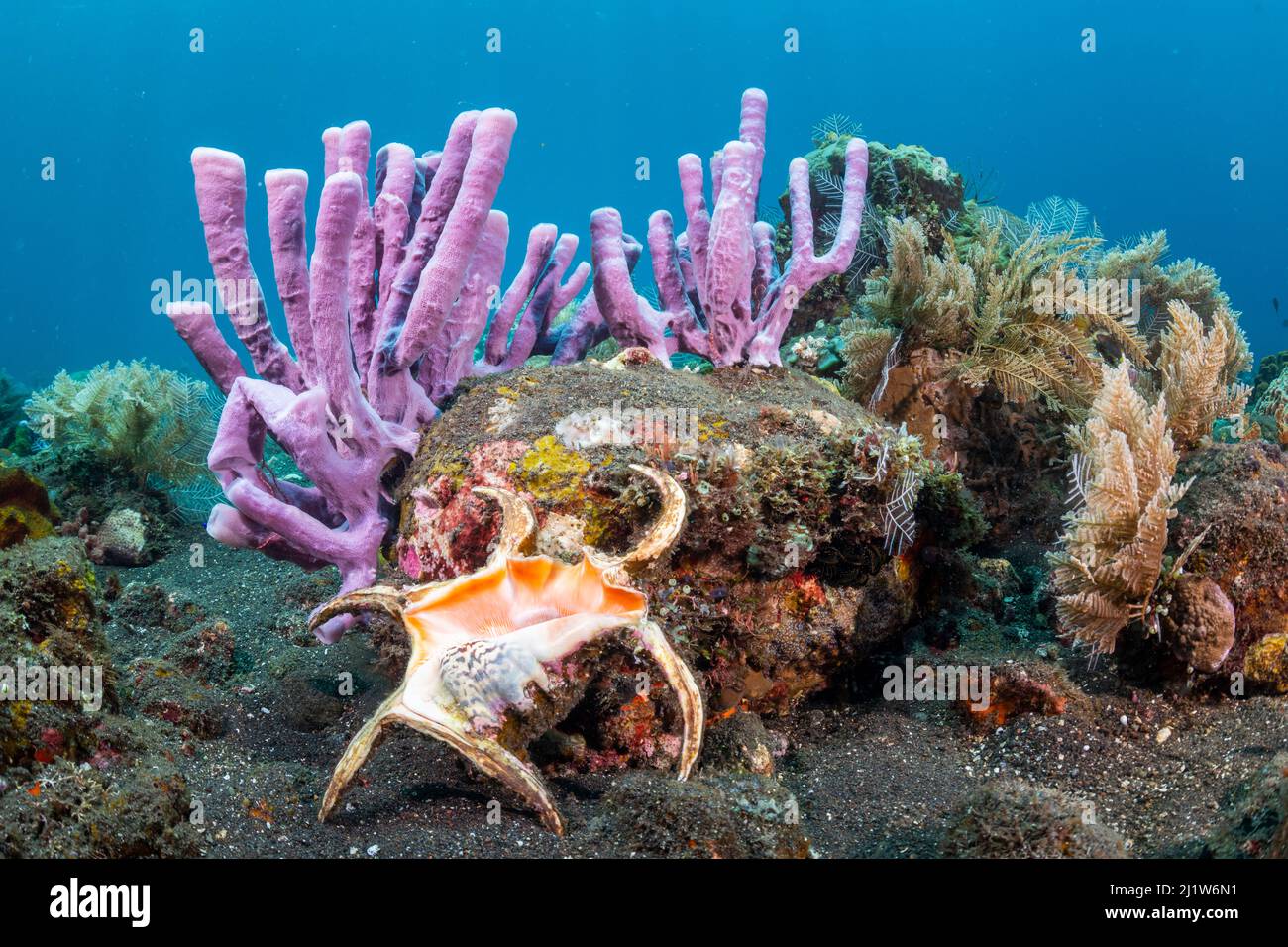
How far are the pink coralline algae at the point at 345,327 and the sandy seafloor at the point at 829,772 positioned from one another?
88 cm

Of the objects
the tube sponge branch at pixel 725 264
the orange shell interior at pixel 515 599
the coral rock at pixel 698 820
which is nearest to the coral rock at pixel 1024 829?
the coral rock at pixel 698 820

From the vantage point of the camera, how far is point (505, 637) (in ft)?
8.98

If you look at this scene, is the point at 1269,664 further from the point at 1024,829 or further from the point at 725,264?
the point at 725,264

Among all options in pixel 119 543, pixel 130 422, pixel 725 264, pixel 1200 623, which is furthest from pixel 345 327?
pixel 1200 623

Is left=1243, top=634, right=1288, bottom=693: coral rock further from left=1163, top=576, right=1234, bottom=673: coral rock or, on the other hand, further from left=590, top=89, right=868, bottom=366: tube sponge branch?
left=590, top=89, right=868, bottom=366: tube sponge branch

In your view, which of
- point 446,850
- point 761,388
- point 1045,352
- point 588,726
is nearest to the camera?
point 446,850

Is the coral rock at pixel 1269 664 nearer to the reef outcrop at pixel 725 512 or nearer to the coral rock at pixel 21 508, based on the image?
the reef outcrop at pixel 725 512

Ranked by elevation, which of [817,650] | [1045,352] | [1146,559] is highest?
[1045,352]

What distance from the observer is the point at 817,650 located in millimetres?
3559

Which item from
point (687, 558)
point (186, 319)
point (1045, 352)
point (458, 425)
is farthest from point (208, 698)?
point (1045, 352)

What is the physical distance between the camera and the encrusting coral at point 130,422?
22.7 feet

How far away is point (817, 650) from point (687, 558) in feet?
2.56
